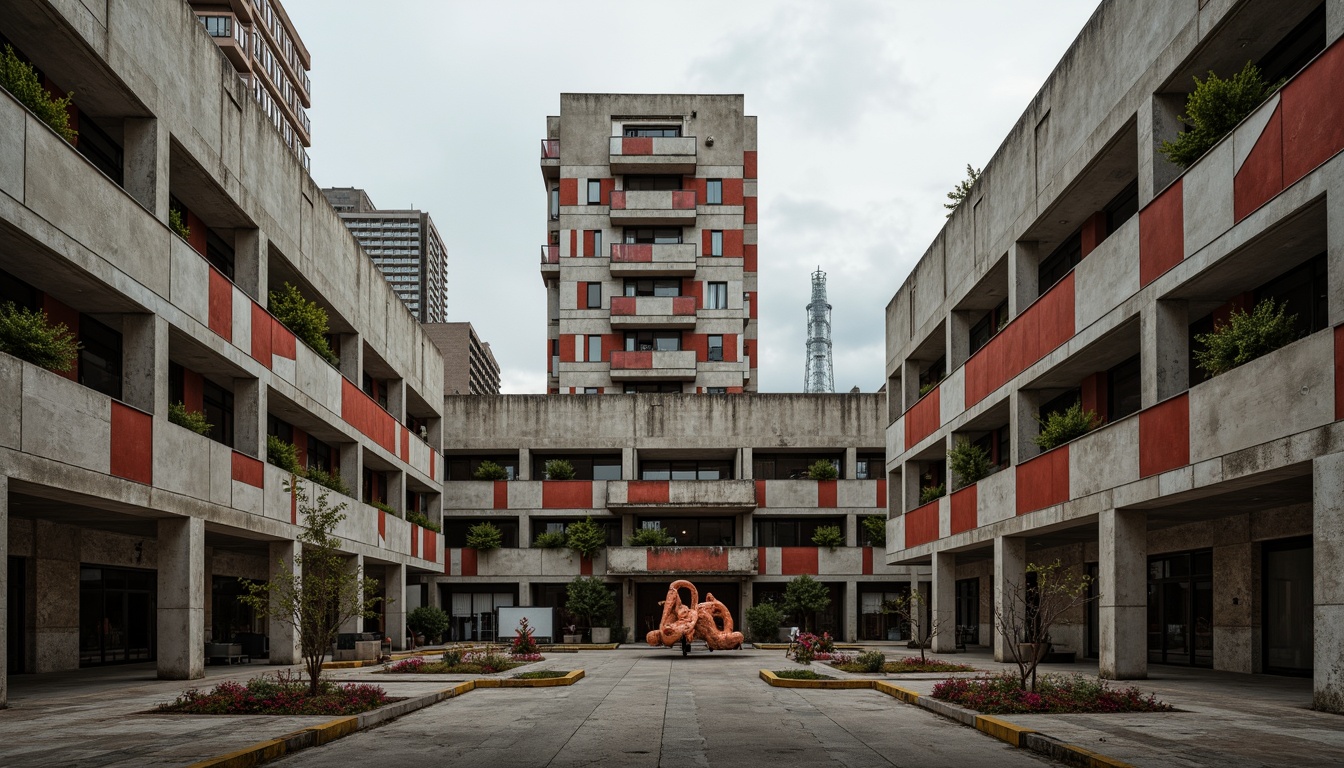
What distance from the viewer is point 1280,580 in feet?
81.9

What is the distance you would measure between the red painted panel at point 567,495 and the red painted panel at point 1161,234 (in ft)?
110

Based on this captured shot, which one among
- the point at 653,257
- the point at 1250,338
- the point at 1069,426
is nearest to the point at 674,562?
the point at 653,257

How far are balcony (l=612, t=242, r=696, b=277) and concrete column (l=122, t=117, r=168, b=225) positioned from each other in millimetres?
39545

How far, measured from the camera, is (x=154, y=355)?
2383cm

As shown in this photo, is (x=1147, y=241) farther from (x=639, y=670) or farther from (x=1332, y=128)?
(x=639, y=670)

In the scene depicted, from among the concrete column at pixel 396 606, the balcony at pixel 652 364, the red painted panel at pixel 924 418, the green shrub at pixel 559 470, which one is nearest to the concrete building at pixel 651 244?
the balcony at pixel 652 364

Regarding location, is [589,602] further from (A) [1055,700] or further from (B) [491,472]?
(A) [1055,700]

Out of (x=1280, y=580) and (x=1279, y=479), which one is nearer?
(x=1279, y=479)

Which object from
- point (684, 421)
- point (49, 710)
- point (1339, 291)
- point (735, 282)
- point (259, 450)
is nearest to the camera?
point (1339, 291)

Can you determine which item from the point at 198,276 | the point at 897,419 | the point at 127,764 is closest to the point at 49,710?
the point at 127,764

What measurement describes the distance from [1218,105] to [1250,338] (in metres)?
4.20

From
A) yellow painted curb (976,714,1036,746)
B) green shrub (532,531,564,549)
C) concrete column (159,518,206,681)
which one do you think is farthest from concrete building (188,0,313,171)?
yellow painted curb (976,714,1036,746)

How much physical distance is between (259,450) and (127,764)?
1895 centimetres

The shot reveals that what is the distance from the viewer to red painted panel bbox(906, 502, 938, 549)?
39.9m
